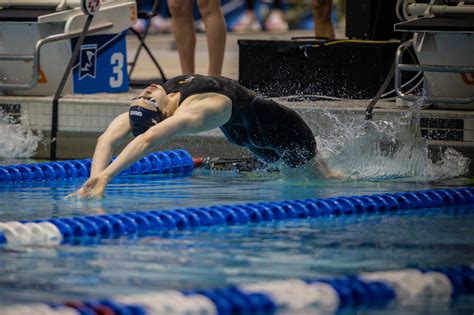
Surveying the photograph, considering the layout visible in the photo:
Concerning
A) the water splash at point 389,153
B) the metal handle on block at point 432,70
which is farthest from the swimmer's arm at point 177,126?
the metal handle on block at point 432,70

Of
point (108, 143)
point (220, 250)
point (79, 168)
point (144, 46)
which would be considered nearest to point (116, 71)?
point (144, 46)

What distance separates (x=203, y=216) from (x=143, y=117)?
0.84 metres

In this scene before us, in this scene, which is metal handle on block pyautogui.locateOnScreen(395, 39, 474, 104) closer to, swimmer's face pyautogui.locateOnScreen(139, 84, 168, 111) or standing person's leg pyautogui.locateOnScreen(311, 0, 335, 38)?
swimmer's face pyautogui.locateOnScreen(139, 84, 168, 111)

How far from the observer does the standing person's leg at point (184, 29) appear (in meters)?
7.87

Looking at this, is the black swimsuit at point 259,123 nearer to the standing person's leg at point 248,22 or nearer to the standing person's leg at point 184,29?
the standing person's leg at point 184,29

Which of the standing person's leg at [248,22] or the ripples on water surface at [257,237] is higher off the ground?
the standing person's leg at [248,22]

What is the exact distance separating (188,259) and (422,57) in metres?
3.44

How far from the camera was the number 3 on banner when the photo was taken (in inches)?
334

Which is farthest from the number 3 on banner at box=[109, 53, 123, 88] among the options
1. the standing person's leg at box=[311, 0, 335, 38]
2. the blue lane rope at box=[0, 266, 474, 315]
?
the blue lane rope at box=[0, 266, 474, 315]

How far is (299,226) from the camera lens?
4922 millimetres

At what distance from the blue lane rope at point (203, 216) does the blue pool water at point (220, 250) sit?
0.07m

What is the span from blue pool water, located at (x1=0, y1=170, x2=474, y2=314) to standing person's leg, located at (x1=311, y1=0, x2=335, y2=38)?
302 cm

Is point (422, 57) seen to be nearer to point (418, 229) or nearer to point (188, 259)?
point (418, 229)

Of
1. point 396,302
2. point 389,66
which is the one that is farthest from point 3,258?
point 389,66
